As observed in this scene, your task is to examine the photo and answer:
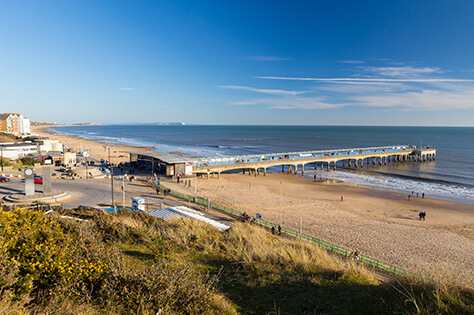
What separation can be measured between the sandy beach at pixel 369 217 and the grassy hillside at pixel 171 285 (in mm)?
1735

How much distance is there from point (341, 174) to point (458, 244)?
118ft

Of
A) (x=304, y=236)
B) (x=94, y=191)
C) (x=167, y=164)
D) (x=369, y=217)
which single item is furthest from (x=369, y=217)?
(x=94, y=191)

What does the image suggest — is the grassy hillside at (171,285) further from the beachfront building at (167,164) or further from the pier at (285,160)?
the pier at (285,160)

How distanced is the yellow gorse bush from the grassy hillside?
19 mm

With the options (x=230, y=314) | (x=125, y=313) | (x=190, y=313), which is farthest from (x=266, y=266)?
(x=125, y=313)

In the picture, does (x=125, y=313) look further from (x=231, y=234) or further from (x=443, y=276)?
(x=231, y=234)

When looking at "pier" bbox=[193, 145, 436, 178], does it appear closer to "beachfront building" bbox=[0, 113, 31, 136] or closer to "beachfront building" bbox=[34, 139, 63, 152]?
"beachfront building" bbox=[34, 139, 63, 152]

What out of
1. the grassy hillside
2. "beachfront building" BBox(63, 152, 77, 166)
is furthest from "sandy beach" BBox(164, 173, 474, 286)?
"beachfront building" BBox(63, 152, 77, 166)

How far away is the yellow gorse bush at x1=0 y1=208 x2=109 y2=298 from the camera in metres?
5.35

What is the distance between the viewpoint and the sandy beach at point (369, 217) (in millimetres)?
19828

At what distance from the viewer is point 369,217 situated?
29.4 meters

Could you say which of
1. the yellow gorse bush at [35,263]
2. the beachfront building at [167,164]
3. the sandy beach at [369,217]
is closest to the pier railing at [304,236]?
the sandy beach at [369,217]

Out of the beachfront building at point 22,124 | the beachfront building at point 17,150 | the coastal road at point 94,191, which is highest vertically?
the beachfront building at point 22,124

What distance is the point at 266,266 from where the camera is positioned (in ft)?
31.6
